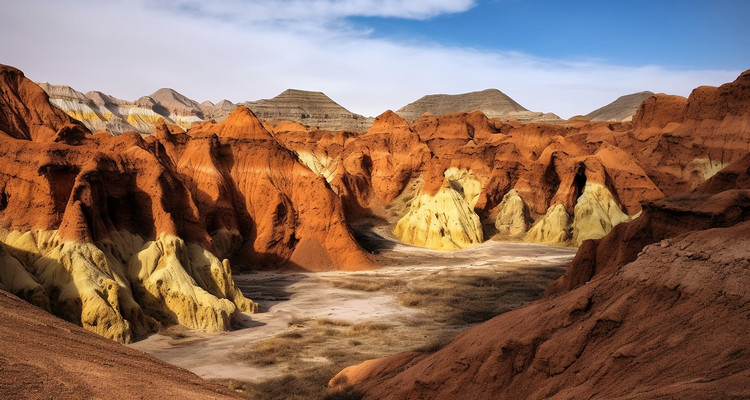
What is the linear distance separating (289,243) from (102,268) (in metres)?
15.6

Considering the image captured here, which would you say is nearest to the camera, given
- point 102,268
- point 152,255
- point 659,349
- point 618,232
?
point 659,349

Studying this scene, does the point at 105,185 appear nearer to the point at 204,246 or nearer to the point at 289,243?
the point at 204,246

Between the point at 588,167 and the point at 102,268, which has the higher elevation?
the point at 588,167

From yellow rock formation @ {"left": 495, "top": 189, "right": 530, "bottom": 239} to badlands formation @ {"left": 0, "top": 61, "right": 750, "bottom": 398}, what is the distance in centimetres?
18

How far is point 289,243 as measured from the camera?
3109cm

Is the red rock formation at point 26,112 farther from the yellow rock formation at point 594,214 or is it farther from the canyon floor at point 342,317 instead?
the yellow rock formation at point 594,214

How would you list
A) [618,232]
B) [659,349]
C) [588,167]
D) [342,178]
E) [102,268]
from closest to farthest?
[659,349] → [618,232] → [102,268] → [588,167] → [342,178]

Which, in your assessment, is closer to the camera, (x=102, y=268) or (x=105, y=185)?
(x=102, y=268)

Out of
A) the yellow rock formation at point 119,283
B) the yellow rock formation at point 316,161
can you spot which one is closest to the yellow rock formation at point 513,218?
the yellow rock formation at point 316,161

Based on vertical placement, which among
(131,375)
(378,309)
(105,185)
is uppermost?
(105,185)

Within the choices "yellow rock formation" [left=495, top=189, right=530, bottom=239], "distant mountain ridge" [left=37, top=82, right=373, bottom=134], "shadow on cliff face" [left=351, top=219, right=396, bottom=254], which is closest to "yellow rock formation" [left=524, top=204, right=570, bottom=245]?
"yellow rock formation" [left=495, top=189, right=530, bottom=239]

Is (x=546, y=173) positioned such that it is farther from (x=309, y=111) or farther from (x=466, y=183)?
(x=309, y=111)

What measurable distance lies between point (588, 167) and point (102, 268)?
35384mm

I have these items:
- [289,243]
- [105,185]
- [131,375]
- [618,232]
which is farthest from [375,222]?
[131,375]
